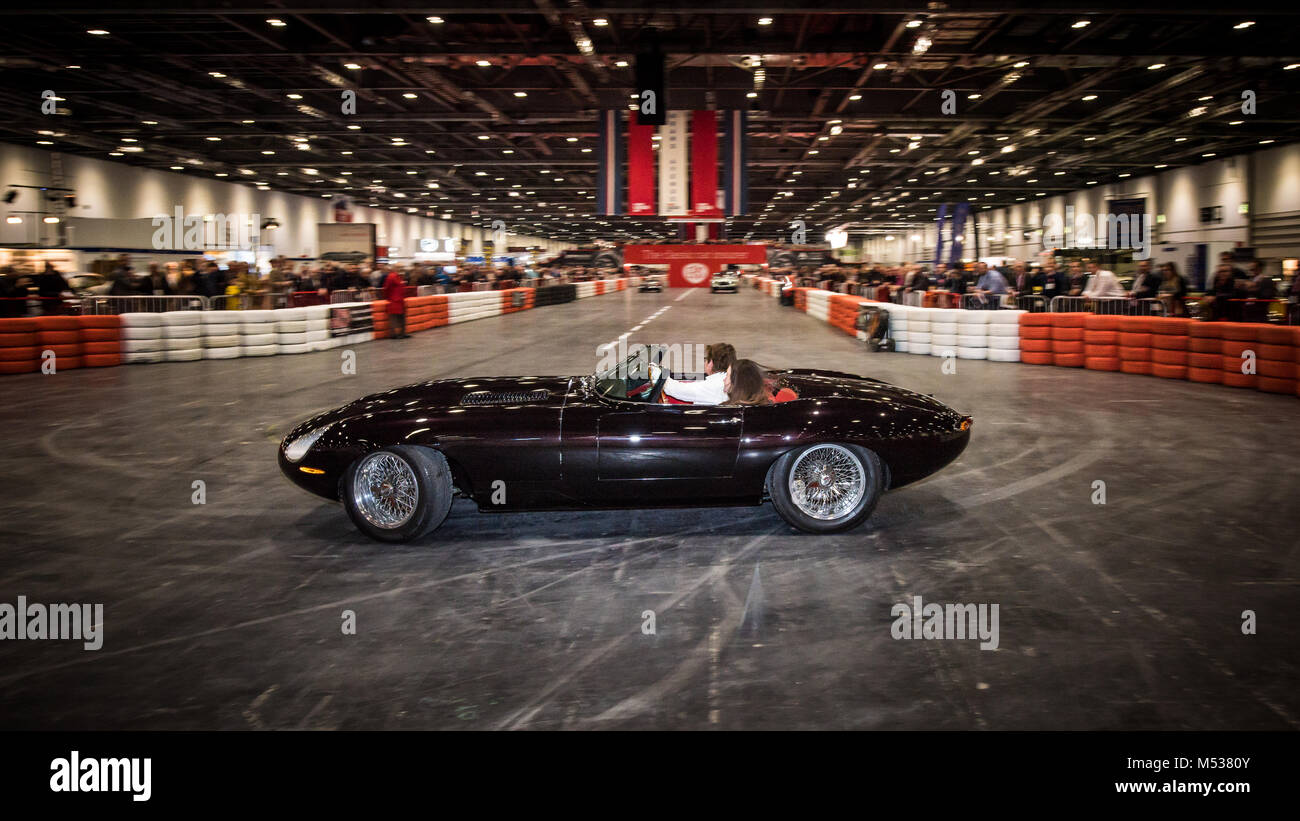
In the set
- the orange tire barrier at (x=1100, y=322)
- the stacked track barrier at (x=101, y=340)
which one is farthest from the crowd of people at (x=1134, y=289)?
the stacked track barrier at (x=101, y=340)

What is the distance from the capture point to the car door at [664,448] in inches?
219

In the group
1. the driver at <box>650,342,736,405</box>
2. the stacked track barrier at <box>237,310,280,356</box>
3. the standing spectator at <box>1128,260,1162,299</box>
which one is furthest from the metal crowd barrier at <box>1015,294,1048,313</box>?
the stacked track barrier at <box>237,310,280,356</box>

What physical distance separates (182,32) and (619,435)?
18072 millimetres

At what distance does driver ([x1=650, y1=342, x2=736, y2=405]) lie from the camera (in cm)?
612

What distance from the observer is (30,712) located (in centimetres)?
349

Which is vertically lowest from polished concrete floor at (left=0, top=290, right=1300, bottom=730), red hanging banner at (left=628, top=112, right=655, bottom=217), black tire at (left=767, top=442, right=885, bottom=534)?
polished concrete floor at (left=0, top=290, right=1300, bottom=730)

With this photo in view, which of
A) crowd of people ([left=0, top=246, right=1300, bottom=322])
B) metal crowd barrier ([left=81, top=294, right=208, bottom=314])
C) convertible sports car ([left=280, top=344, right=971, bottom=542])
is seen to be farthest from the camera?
metal crowd barrier ([left=81, top=294, right=208, bottom=314])

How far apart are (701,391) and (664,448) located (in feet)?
2.42

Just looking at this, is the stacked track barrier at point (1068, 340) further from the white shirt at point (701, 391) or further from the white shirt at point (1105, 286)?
the white shirt at point (701, 391)

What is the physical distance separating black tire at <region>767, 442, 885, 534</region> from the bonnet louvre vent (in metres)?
→ 1.59

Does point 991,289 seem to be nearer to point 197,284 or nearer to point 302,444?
point 302,444

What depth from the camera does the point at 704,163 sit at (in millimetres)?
23297

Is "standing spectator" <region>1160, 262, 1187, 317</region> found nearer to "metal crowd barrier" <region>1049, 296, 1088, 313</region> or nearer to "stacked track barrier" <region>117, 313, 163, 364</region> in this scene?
"metal crowd barrier" <region>1049, 296, 1088, 313</region>

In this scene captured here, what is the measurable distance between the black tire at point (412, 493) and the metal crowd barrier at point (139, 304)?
14659 millimetres
